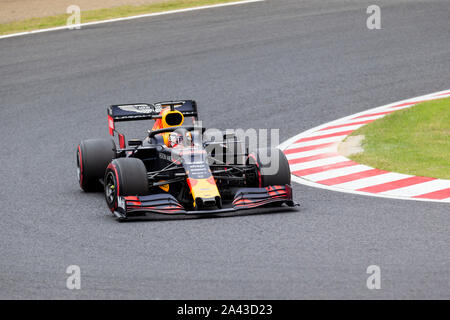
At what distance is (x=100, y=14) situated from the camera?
23.3 m

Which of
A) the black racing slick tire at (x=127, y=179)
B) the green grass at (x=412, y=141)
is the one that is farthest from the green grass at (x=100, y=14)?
the black racing slick tire at (x=127, y=179)

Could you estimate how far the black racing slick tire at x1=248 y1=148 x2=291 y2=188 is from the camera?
31.9 ft

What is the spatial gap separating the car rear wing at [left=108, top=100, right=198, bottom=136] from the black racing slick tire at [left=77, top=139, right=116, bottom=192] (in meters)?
0.43

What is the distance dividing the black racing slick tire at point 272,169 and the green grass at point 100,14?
1369cm

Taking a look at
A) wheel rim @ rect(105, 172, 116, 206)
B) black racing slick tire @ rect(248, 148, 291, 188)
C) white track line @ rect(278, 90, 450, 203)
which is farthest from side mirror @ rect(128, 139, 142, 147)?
white track line @ rect(278, 90, 450, 203)

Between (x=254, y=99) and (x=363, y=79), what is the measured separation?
2.53 meters

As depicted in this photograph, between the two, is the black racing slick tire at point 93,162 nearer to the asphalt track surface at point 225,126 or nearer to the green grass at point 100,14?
the asphalt track surface at point 225,126

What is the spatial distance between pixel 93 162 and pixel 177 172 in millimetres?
1646

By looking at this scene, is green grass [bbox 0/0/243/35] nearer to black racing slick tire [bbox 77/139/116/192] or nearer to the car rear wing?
the car rear wing

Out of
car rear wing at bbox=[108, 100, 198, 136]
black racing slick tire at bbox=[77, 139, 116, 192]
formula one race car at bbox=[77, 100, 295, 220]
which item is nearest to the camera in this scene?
formula one race car at bbox=[77, 100, 295, 220]

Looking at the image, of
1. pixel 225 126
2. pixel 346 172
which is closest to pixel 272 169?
pixel 346 172

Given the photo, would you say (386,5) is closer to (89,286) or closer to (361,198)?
(361,198)

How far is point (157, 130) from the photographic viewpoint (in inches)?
405

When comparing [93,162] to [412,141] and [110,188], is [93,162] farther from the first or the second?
[412,141]
